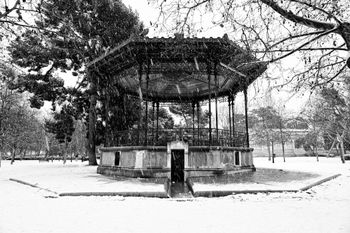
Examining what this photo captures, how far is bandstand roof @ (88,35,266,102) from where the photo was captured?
13352mm

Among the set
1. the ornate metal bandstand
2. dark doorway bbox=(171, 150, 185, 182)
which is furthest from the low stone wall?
dark doorway bbox=(171, 150, 185, 182)

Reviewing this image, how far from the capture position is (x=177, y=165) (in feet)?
47.6

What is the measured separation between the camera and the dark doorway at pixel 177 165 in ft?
47.3

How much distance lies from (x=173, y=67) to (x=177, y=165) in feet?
21.4

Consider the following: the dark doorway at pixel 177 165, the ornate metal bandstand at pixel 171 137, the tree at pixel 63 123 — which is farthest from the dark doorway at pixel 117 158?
the tree at pixel 63 123

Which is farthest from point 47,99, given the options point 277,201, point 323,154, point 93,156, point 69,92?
point 323,154

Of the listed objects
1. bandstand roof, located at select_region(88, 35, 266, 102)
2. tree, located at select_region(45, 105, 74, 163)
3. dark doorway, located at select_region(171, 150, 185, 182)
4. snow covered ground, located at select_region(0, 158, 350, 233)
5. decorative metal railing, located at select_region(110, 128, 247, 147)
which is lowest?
snow covered ground, located at select_region(0, 158, 350, 233)

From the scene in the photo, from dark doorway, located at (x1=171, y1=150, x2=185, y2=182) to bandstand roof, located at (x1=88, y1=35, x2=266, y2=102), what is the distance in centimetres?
393

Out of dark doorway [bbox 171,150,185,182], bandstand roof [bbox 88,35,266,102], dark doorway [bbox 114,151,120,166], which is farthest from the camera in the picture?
dark doorway [bbox 114,151,120,166]

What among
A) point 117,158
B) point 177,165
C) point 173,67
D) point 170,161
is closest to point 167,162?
point 170,161

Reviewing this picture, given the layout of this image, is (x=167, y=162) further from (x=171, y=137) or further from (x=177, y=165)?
(x=171, y=137)

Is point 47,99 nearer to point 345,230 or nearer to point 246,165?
point 246,165

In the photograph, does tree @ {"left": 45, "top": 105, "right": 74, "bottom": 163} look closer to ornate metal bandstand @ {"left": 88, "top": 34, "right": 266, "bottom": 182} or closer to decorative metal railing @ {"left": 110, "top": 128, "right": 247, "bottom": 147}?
ornate metal bandstand @ {"left": 88, "top": 34, "right": 266, "bottom": 182}

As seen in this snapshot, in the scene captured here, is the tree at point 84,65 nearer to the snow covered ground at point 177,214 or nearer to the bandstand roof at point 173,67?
the bandstand roof at point 173,67
